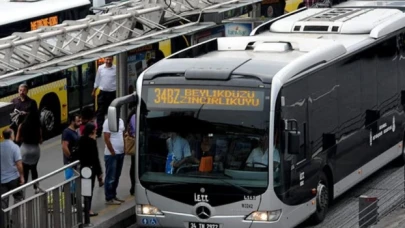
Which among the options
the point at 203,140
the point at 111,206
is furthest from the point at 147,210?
the point at 111,206

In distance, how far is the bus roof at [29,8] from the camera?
24359mm

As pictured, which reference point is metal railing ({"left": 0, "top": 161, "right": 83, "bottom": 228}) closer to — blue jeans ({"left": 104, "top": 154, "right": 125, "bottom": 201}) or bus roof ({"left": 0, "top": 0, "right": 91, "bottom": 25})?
blue jeans ({"left": 104, "top": 154, "right": 125, "bottom": 201})

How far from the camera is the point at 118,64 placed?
22.5 m

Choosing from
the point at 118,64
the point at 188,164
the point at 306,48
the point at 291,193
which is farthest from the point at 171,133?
the point at 118,64

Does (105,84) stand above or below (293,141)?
below

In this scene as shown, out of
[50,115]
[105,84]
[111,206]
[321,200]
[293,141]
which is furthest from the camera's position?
[50,115]

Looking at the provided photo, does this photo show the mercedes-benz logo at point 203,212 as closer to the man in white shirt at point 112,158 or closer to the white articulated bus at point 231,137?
the white articulated bus at point 231,137

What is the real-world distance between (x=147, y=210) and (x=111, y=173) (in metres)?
1.81

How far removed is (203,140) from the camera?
16.8 meters

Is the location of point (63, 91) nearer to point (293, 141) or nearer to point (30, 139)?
point (30, 139)

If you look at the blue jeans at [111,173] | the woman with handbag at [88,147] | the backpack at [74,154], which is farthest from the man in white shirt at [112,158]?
the backpack at [74,154]

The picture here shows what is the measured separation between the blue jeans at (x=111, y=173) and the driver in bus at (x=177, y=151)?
2085 mm

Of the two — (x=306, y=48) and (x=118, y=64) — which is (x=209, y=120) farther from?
(x=118, y=64)

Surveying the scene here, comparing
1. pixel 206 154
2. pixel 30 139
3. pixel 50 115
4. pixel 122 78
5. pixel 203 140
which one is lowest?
pixel 50 115
